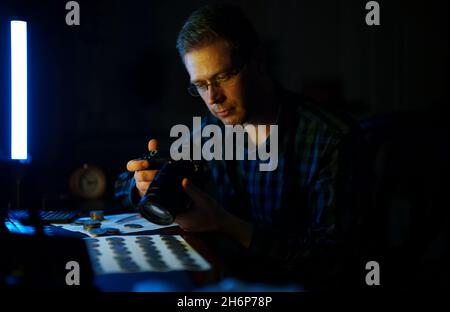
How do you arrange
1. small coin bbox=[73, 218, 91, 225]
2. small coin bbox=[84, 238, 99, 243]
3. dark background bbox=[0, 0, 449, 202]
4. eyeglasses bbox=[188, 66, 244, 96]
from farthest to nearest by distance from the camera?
1. dark background bbox=[0, 0, 449, 202]
2. eyeglasses bbox=[188, 66, 244, 96]
3. small coin bbox=[73, 218, 91, 225]
4. small coin bbox=[84, 238, 99, 243]

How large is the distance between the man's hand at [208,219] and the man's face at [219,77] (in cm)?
34

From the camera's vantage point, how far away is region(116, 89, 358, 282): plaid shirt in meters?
0.92

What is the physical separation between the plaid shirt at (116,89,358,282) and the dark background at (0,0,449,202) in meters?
0.47

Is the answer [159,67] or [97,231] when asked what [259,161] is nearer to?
[97,231]

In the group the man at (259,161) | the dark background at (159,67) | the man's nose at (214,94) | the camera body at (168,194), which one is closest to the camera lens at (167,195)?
the camera body at (168,194)

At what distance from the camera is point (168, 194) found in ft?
2.50

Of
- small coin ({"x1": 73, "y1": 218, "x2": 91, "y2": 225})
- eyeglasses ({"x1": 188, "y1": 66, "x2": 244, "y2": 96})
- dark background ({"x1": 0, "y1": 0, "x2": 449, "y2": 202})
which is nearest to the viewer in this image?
small coin ({"x1": 73, "y1": 218, "x2": 91, "y2": 225})

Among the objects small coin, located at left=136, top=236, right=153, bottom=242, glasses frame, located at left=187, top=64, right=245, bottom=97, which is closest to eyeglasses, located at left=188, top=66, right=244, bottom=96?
glasses frame, located at left=187, top=64, right=245, bottom=97

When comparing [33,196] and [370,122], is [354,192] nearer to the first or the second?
[370,122]

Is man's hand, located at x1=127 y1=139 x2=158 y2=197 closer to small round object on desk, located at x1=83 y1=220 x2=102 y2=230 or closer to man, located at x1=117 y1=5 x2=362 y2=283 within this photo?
man, located at x1=117 y1=5 x2=362 y2=283

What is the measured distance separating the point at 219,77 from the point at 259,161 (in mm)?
233

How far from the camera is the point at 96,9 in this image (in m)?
1.72

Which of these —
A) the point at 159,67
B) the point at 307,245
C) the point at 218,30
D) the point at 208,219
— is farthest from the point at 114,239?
the point at 159,67

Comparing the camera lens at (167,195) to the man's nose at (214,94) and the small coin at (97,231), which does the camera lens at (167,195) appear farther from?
the man's nose at (214,94)
